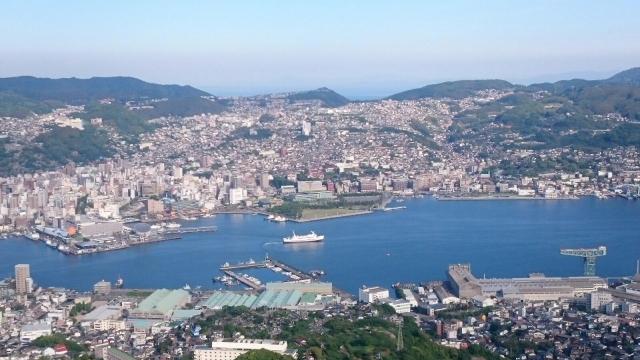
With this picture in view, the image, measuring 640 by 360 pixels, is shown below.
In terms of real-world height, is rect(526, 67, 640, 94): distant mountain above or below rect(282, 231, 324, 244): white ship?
above

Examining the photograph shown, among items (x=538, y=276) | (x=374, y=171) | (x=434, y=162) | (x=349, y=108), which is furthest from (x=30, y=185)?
(x=349, y=108)

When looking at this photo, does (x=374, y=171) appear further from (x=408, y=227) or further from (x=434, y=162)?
(x=408, y=227)

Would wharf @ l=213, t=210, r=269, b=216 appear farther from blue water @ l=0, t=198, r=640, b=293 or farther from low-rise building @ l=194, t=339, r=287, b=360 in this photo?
low-rise building @ l=194, t=339, r=287, b=360

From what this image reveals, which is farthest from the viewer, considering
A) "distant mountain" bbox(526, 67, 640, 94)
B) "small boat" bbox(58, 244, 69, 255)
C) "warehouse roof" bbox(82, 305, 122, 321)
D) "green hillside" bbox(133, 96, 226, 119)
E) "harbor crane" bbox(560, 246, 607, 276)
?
"distant mountain" bbox(526, 67, 640, 94)

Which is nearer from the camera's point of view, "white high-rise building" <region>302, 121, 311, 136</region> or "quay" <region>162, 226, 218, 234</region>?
"quay" <region>162, 226, 218, 234</region>

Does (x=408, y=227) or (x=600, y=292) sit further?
(x=408, y=227)

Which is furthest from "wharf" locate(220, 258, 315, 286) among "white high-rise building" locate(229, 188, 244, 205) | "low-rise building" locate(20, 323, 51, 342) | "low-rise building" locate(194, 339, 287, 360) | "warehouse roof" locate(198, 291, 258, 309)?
"white high-rise building" locate(229, 188, 244, 205)

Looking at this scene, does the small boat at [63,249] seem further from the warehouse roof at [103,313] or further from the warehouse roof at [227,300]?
the warehouse roof at [227,300]
